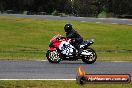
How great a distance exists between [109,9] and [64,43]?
6915 cm

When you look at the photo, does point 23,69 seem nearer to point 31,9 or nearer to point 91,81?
point 91,81

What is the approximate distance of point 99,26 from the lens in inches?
1875

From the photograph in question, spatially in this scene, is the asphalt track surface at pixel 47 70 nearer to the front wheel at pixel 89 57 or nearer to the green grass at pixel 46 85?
the front wheel at pixel 89 57

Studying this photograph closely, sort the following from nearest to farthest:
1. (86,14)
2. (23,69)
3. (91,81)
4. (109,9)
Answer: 1. (91,81)
2. (23,69)
3. (86,14)
4. (109,9)

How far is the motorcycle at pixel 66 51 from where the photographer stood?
1939cm

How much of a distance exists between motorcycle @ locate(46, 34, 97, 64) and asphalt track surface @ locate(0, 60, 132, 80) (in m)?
0.50

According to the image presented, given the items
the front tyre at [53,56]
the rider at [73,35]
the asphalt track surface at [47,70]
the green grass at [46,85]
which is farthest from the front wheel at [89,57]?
the green grass at [46,85]

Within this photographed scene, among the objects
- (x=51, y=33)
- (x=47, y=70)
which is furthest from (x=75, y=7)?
(x=47, y=70)

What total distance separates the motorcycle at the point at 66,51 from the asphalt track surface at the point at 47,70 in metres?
0.50

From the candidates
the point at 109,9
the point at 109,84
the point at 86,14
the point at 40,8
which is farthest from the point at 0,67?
the point at 40,8

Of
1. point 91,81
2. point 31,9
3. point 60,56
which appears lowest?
point 31,9

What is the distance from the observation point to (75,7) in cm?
6894

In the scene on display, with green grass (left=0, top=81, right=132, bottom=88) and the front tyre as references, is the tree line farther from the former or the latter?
green grass (left=0, top=81, right=132, bottom=88)

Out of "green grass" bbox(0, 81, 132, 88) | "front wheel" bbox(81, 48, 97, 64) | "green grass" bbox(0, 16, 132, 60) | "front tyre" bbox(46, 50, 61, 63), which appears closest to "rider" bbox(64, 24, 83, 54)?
"front wheel" bbox(81, 48, 97, 64)
